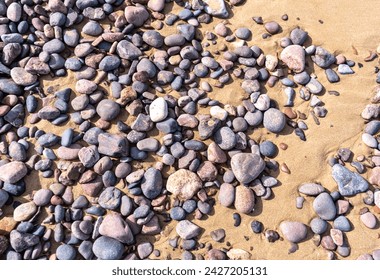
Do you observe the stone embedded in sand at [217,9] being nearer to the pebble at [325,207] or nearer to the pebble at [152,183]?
the pebble at [152,183]

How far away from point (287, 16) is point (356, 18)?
585 mm

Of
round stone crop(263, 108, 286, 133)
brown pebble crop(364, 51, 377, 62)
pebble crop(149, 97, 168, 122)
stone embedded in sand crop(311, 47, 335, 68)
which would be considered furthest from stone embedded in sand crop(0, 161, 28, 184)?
brown pebble crop(364, 51, 377, 62)

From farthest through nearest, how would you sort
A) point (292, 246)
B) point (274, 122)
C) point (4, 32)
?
point (4, 32), point (274, 122), point (292, 246)

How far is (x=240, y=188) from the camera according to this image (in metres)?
2.70

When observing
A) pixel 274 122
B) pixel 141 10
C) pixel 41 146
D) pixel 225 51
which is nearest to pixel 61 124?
pixel 41 146

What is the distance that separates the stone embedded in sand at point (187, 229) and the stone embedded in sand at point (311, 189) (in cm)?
80

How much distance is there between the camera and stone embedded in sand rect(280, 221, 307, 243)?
2.62m

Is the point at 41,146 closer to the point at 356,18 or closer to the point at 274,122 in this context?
the point at 274,122

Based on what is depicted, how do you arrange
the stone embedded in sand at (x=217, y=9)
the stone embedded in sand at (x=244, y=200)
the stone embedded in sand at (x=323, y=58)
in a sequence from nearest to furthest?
the stone embedded in sand at (x=244, y=200), the stone embedded in sand at (x=323, y=58), the stone embedded in sand at (x=217, y=9)

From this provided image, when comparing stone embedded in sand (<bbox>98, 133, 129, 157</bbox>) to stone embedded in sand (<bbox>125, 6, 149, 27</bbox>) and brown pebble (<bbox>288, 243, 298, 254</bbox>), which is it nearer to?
stone embedded in sand (<bbox>125, 6, 149, 27</bbox>)

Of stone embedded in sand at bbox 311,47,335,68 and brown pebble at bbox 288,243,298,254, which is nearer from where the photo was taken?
brown pebble at bbox 288,243,298,254

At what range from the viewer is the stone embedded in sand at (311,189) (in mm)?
2691

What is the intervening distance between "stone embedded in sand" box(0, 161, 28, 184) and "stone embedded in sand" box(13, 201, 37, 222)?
0.19m

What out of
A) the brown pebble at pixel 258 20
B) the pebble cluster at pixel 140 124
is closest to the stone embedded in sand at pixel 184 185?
the pebble cluster at pixel 140 124
